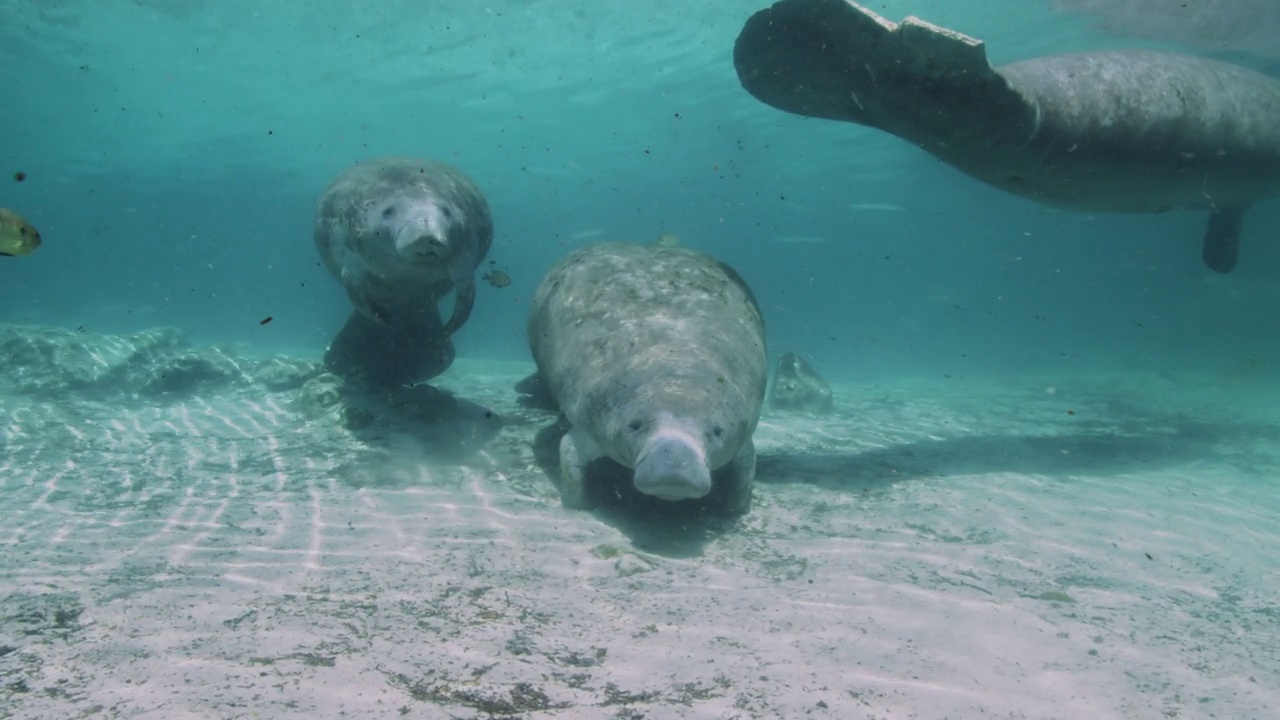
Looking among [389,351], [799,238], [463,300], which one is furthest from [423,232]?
[799,238]

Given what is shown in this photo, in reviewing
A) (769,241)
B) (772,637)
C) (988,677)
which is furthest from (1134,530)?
(769,241)

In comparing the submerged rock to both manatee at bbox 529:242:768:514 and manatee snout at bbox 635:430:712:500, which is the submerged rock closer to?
manatee at bbox 529:242:768:514

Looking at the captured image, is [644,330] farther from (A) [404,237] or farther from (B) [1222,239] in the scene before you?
(B) [1222,239]

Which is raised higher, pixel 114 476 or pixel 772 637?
pixel 772 637

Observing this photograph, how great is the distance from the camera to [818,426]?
32.8 feet

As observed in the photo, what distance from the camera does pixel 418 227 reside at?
6148 millimetres

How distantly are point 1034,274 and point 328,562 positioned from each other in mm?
122765

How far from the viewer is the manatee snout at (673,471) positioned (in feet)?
12.6

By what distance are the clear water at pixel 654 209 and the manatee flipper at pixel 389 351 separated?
3.89 feet

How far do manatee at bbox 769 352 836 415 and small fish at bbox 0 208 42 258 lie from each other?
1064 centimetres

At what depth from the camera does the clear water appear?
3941mm

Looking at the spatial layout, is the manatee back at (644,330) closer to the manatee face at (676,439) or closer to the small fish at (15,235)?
the manatee face at (676,439)

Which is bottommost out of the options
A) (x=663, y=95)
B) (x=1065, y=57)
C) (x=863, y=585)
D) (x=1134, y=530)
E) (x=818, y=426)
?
(x=818, y=426)

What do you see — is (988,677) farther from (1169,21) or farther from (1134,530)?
(1169,21)
